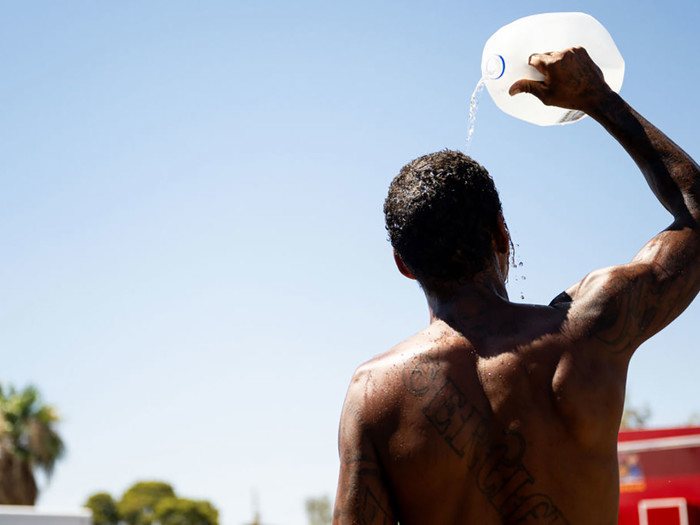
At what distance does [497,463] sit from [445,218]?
2.22ft

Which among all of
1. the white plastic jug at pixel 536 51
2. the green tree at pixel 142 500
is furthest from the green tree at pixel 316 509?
the white plastic jug at pixel 536 51

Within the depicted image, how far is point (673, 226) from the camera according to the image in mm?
2373

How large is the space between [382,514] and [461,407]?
35 cm

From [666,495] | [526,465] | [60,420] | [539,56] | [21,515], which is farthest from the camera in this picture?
[60,420]

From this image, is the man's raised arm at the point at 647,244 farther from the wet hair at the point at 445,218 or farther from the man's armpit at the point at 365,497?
the man's armpit at the point at 365,497

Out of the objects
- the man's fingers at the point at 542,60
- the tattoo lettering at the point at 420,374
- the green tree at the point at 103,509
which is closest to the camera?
the tattoo lettering at the point at 420,374

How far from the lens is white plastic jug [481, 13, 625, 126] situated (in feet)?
9.80

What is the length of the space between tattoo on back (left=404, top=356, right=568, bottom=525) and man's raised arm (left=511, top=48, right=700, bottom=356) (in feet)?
1.26

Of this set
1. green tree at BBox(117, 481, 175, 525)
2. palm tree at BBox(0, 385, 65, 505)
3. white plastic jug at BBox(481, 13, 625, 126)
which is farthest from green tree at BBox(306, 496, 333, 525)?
white plastic jug at BBox(481, 13, 625, 126)

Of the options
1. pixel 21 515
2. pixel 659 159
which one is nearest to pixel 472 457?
pixel 659 159

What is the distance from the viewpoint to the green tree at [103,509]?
208ft

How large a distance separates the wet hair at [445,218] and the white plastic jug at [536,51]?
694 millimetres

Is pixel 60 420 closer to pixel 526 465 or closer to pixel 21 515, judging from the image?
pixel 21 515

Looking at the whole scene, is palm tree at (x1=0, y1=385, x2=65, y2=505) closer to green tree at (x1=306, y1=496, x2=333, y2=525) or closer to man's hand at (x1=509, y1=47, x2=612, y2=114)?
man's hand at (x1=509, y1=47, x2=612, y2=114)
